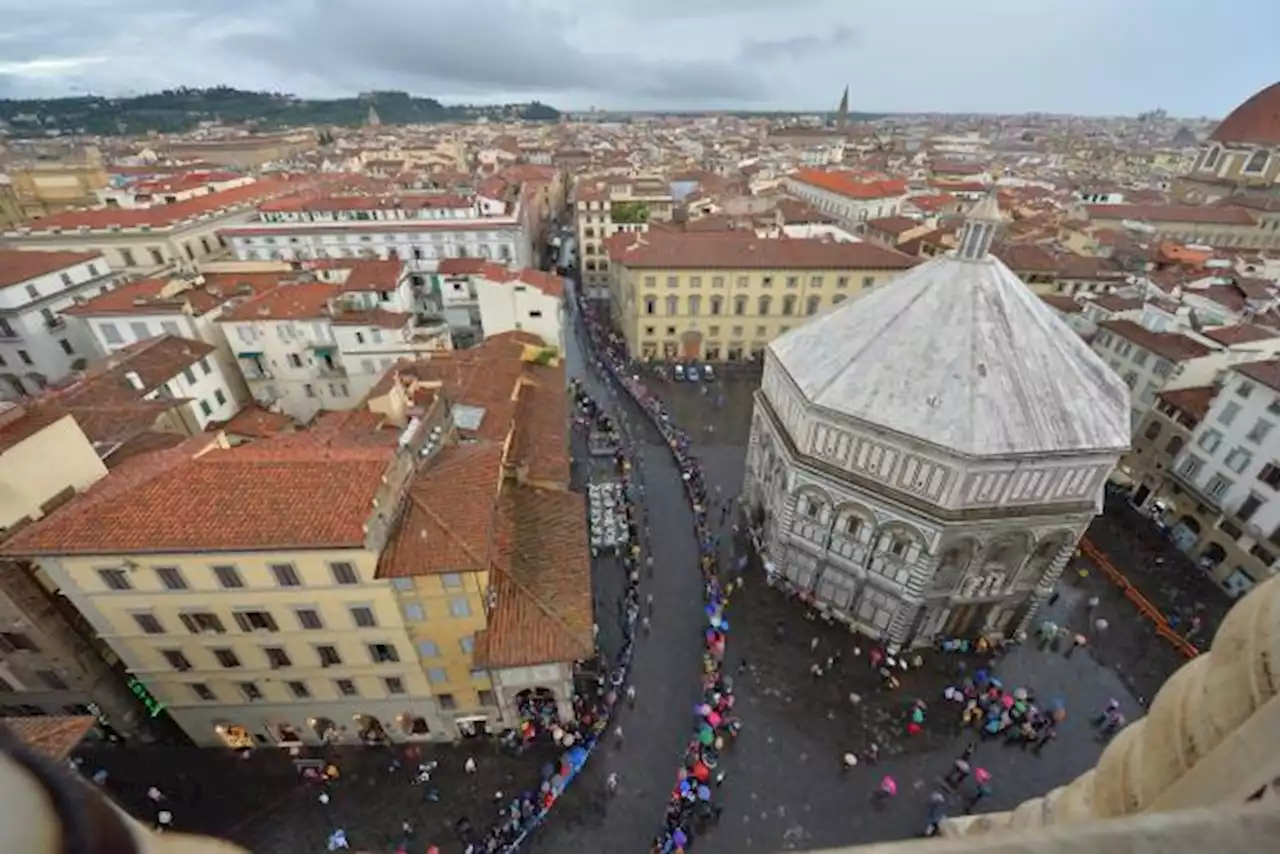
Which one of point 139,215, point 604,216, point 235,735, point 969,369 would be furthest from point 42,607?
point 604,216

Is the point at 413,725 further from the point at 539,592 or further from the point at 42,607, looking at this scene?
the point at 42,607

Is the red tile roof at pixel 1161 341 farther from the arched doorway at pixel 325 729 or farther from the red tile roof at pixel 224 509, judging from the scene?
the arched doorway at pixel 325 729

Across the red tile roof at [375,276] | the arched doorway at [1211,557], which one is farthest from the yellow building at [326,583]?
the arched doorway at [1211,557]

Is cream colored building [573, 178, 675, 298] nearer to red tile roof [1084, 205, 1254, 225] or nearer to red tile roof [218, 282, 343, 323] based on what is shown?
red tile roof [218, 282, 343, 323]

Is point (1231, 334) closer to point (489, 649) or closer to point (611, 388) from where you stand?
point (611, 388)

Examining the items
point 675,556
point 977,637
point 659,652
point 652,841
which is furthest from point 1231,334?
point 652,841

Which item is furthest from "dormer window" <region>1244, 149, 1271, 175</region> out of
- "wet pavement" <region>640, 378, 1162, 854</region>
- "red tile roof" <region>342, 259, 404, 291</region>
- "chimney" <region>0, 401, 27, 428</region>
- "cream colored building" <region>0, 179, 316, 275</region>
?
"chimney" <region>0, 401, 27, 428</region>
